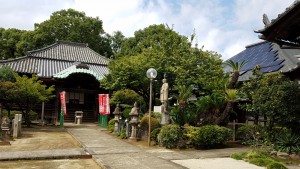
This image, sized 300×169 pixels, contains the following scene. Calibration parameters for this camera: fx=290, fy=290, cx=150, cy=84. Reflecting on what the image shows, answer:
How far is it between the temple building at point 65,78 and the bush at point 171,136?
48.2 feet

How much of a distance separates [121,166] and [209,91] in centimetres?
948

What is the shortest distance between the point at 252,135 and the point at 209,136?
2.29m

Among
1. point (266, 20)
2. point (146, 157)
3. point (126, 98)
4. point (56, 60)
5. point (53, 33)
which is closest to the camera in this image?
point (266, 20)

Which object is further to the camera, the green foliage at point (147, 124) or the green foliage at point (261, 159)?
the green foliage at point (147, 124)

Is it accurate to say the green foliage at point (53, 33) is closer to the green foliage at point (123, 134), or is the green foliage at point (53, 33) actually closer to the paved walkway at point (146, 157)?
the green foliage at point (123, 134)

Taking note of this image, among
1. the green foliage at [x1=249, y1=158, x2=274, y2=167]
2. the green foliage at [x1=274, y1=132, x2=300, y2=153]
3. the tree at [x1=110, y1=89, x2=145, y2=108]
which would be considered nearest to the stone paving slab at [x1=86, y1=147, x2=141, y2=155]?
the green foliage at [x1=249, y1=158, x2=274, y2=167]

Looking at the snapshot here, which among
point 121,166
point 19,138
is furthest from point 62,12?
point 121,166

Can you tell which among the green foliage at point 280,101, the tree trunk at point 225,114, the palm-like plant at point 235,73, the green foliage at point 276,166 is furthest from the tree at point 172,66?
the green foliage at point 276,166

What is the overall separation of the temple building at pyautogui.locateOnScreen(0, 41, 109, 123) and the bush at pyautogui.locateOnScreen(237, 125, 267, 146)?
1565 cm

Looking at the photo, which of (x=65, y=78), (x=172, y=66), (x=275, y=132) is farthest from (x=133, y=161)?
(x=65, y=78)

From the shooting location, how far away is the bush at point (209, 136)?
1294 centimetres

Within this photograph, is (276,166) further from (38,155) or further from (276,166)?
(38,155)

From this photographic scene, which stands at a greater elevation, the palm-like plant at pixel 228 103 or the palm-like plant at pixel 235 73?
the palm-like plant at pixel 235 73

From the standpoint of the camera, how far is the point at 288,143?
10.9 metres
